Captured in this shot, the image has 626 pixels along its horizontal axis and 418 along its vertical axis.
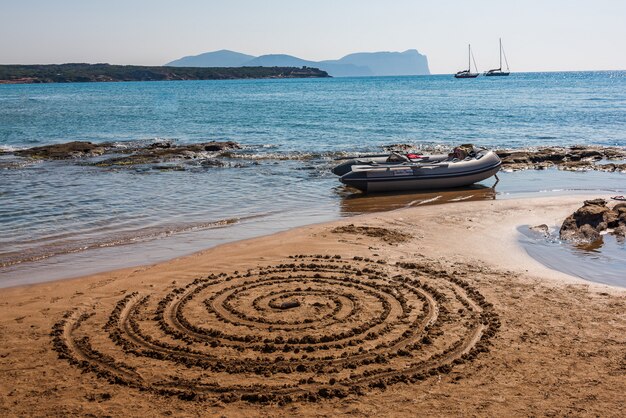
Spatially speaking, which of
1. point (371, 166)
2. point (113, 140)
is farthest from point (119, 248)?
point (113, 140)

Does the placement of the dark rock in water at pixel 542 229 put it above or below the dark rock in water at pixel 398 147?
below

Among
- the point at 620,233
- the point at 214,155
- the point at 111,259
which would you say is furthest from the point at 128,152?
the point at 620,233

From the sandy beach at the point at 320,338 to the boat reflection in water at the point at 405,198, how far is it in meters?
5.27

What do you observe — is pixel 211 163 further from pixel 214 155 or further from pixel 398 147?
pixel 398 147

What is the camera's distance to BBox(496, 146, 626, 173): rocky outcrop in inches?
959

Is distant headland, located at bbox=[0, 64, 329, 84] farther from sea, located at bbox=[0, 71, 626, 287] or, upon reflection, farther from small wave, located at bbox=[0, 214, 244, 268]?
small wave, located at bbox=[0, 214, 244, 268]

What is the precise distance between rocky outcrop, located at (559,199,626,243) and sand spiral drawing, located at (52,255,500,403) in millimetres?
4541

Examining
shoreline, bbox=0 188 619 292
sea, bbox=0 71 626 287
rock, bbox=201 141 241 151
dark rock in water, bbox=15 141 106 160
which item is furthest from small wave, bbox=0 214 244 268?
dark rock in water, bbox=15 141 106 160

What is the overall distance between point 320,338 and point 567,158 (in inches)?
851

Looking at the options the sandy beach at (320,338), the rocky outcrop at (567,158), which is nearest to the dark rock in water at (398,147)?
the rocky outcrop at (567,158)

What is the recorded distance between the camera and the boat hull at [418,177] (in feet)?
64.0

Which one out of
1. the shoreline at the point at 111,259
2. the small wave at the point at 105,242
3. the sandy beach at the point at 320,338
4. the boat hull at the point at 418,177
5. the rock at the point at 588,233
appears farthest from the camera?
the boat hull at the point at 418,177

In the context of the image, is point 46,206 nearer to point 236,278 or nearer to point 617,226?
point 236,278

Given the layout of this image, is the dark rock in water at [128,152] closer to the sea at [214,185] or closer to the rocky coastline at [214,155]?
the rocky coastline at [214,155]
